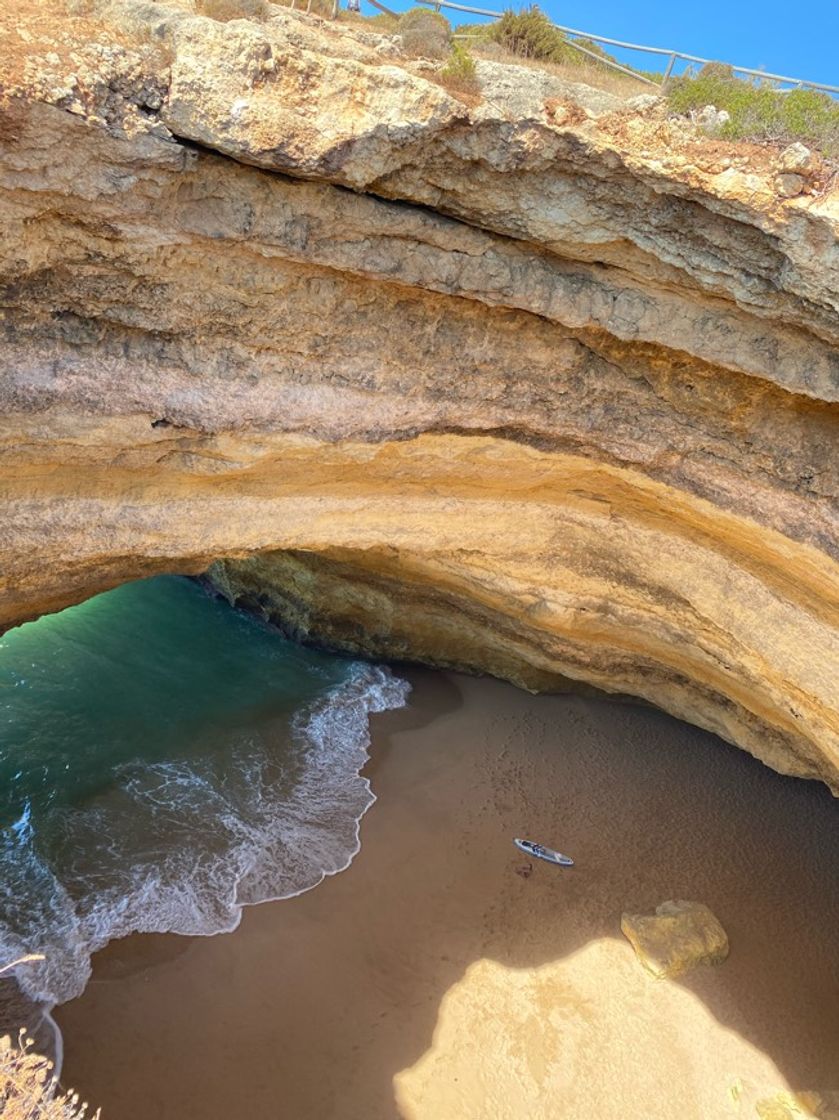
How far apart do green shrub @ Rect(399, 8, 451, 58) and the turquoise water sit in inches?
389

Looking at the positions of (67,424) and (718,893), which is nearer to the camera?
(67,424)

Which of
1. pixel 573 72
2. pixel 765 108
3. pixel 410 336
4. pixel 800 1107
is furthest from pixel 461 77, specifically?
pixel 800 1107

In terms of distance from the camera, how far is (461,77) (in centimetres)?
638

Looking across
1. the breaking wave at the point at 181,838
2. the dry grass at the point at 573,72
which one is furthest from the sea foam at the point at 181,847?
the dry grass at the point at 573,72

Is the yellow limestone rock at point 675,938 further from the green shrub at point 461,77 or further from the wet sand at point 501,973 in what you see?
the green shrub at point 461,77

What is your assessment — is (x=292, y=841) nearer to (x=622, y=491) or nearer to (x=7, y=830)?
(x=7, y=830)

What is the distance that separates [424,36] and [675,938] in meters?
11.2

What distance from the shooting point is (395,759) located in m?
12.9

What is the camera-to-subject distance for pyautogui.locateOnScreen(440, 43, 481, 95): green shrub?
20.6 ft

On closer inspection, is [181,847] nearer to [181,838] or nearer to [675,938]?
[181,838]

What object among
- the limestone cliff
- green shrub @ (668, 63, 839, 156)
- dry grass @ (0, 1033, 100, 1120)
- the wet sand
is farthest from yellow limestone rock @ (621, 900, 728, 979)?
green shrub @ (668, 63, 839, 156)

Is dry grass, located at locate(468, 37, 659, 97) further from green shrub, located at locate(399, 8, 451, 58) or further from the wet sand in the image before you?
the wet sand

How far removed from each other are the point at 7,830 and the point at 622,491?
952 cm

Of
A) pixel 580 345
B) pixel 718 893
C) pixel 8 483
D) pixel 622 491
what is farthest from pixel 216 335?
pixel 718 893
